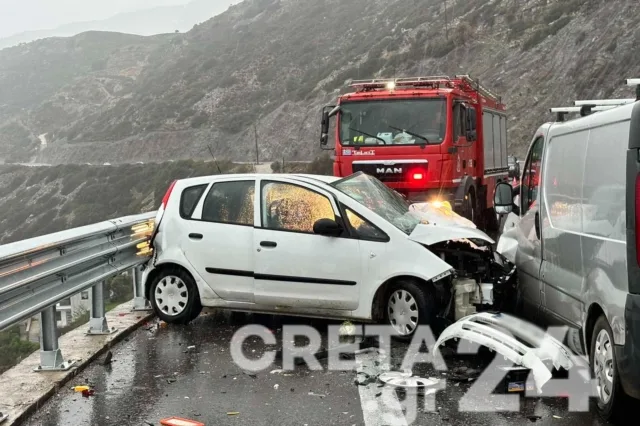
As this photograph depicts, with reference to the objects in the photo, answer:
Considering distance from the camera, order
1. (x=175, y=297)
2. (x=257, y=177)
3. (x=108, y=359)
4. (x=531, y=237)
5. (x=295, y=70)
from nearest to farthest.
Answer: (x=108, y=359)
(x=531, y=237)
(x=257, y=177)
(x=175, y=297)
(x=295, y=70)

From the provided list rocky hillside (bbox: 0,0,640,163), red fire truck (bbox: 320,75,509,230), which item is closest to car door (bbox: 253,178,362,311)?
red fire truck (bbox: 320,75,509,230)

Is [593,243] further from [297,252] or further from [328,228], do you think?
[297,252]

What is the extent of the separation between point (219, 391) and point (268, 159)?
187 ft

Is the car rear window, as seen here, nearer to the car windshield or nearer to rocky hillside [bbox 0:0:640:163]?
the car windshield

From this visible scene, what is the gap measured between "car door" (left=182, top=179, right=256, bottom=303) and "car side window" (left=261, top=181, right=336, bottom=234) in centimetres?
17

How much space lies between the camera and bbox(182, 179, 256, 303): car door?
316 inches

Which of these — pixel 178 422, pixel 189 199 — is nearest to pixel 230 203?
pixel 189 199

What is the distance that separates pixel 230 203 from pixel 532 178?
2.97 metres

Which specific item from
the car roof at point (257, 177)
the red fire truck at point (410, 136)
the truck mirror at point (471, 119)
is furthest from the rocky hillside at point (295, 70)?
the car roof at point (257, 177)

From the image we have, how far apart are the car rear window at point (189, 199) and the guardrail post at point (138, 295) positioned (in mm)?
1177

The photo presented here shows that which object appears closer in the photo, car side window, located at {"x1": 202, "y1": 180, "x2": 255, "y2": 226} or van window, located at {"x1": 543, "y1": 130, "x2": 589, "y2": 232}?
van window, located at {"x1": 543, "y1": 130, "x2": 589, "y2": 232}

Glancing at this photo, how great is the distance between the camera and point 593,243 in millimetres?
5273

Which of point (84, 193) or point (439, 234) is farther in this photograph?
point (84, 193)

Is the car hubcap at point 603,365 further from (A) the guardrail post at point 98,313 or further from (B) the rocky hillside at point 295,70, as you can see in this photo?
(B) the rocky hillside at point 295,70
